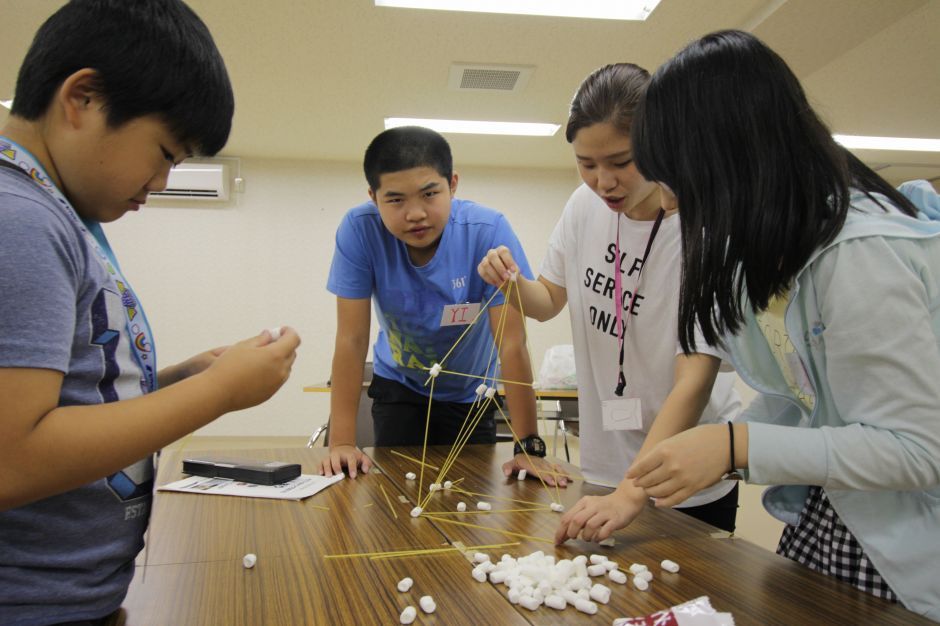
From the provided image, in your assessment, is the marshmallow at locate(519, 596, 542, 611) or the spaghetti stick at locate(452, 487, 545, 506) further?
the spaghetti stick at locate(452, 487, 545, 506)

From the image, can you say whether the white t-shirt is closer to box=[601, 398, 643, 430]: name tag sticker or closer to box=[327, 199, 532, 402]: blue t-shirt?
box=[601, 398, 643, 430]: name tag sticker

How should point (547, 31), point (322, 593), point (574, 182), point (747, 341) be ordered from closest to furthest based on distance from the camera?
1. point (322, 593)
2. point (747, 341)
3. point (547, 31)
4. point (574, 182)

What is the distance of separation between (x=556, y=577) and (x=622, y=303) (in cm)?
87

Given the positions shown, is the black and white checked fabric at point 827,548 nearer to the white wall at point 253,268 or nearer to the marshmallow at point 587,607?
the marshmallow at point 587,607

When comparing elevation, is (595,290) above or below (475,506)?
above

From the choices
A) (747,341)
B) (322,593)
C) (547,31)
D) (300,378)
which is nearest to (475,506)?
(322,593)

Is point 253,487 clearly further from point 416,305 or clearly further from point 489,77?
point 489,77

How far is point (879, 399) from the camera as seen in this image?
83cm

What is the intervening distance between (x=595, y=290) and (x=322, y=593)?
1101mm

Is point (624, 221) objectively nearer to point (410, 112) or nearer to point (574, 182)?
point (410, 112)

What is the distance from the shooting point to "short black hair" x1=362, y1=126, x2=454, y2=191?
5.63 feet

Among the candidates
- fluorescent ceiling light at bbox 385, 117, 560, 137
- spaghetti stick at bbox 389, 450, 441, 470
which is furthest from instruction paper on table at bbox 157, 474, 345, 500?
fluorescent ceiling light at bbox 385, 117, 560, 137

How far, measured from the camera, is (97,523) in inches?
28.8

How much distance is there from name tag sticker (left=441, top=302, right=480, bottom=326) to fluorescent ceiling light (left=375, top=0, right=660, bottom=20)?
232cm
